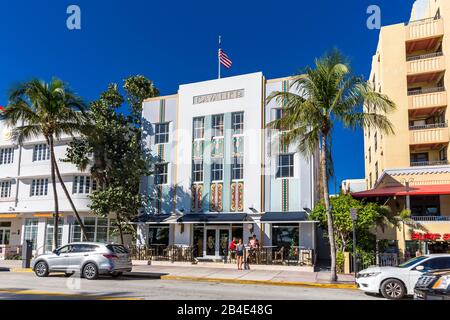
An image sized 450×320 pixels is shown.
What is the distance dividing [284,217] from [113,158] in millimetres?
12651

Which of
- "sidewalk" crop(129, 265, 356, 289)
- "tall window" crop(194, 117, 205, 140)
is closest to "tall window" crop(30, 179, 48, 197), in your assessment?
"tall window" crop(194, 117, 205, 140)

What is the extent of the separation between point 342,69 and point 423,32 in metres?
15.5

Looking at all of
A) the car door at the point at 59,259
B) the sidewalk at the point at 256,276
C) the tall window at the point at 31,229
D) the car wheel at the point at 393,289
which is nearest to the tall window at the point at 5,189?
the tall window at the point at 31,229

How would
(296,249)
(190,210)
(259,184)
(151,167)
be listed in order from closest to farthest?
1. (296,249)
2. (259,184)
3. (190,210)
4. (151,167)

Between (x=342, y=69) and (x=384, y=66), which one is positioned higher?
(x=384, y=66)

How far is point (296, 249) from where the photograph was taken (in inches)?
914

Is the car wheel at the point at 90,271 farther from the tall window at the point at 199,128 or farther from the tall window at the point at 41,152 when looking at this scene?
the tall window at the point at 41,152

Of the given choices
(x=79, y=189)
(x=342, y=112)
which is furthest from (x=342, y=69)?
(x=79, y=189)

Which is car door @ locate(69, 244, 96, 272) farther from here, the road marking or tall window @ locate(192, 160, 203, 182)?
tall window @ locate(192, 160, 203, 182)

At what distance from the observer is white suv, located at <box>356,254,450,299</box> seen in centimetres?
1260

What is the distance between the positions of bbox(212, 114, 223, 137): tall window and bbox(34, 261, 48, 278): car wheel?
13.2 m

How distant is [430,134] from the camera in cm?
2752

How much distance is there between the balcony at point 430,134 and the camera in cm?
2708

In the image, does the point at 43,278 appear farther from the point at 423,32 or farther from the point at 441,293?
the point at 423,32
